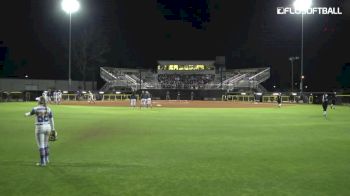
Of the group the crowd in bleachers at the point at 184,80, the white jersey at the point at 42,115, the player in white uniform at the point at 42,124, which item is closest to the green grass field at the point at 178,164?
the player in white uniform at the point at 42,124

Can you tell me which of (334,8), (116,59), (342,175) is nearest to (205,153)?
(342,175)

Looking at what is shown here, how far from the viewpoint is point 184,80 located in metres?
87.2

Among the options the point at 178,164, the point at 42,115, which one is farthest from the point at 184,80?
the point at 42,115

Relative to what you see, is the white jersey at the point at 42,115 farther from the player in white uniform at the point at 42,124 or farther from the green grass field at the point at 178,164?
the green grass field at the point at 178,164

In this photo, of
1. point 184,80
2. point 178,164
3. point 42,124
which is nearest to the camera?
point 42,124

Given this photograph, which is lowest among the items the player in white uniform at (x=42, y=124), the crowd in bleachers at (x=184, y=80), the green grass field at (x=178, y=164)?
the green grass field at (x=178, y=164)

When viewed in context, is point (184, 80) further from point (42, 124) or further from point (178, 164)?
point (42, 124)

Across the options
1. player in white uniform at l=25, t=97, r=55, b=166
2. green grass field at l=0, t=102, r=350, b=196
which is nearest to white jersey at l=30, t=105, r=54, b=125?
player in white uniform at l=25, t=97, r=55, b=166

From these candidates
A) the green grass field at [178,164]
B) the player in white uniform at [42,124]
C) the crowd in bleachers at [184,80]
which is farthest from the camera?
the crowd in bleachers at [184,80]

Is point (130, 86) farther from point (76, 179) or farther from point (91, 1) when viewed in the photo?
point (76, 179)

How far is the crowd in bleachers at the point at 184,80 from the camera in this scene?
81062mm

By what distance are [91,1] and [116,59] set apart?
14.2 m

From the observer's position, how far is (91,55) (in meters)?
Result: 89.0

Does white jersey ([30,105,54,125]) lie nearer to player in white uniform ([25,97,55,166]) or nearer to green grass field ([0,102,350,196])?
player in white uniform ([25,97,55,166])
